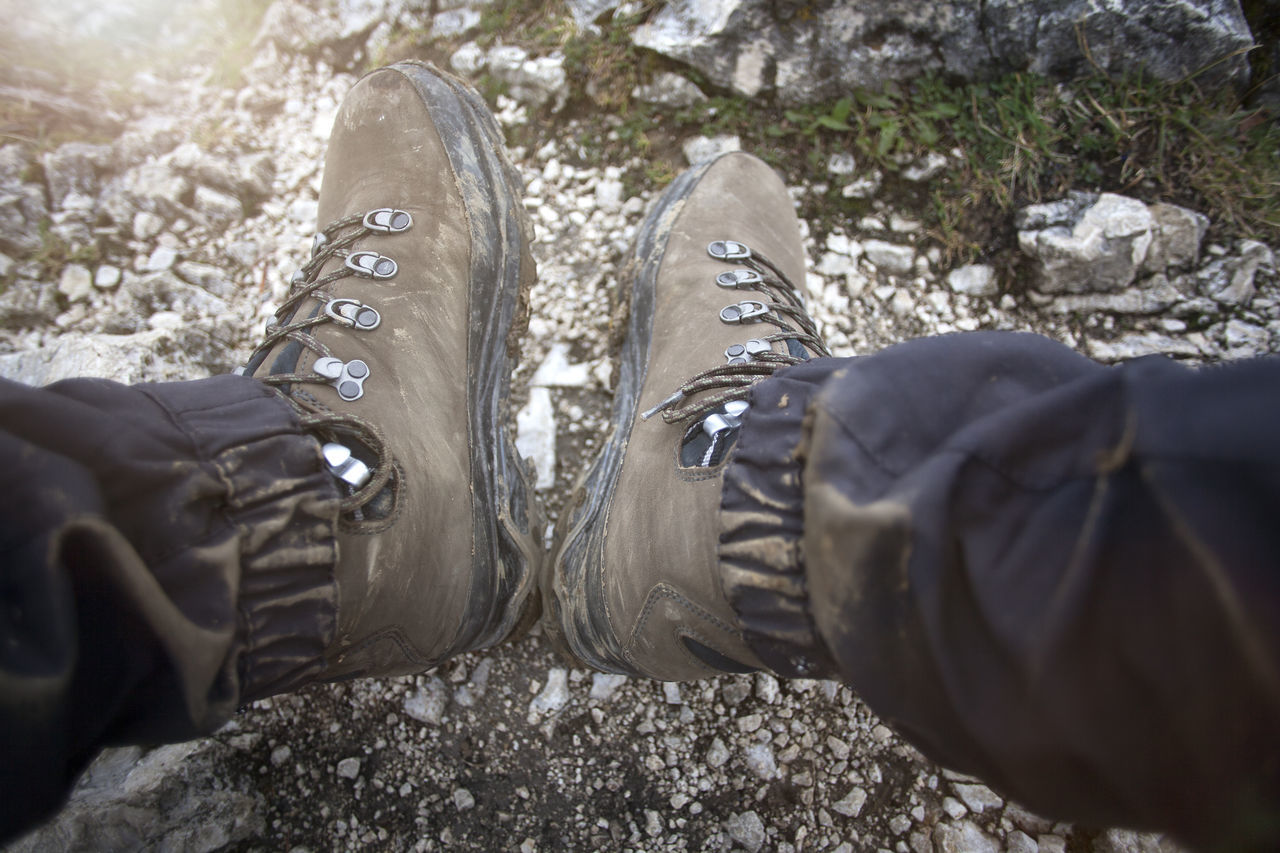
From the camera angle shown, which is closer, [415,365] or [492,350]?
[415,365]

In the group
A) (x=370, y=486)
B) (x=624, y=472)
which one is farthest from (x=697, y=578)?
(x=370, y=486)

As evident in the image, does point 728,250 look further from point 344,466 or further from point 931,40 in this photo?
point 344,466

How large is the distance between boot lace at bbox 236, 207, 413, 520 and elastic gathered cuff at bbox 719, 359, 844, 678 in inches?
25.8

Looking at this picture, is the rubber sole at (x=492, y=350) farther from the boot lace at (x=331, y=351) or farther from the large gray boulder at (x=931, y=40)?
the large gray boulder at (x=931, y=40)

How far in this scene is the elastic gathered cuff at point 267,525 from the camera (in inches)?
37.5

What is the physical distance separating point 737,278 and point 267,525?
1320 mm

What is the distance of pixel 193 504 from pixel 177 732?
31 cm

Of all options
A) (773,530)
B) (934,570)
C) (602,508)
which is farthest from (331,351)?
Result: (934,570)

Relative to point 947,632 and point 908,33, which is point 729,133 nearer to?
point 908,33

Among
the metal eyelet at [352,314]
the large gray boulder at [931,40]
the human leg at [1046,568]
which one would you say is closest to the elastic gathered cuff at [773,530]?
the human leg at [1046,568]

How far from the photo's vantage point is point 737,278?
182 centimetres

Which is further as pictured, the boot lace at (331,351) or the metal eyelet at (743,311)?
the metal eyelet at (743,311)

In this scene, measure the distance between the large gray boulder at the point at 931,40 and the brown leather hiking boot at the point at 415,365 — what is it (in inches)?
31.9

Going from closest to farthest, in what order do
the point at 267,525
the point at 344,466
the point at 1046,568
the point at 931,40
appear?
the point at 1046,568
the point at 267,525
the point at 344,466
the point at 931,40
